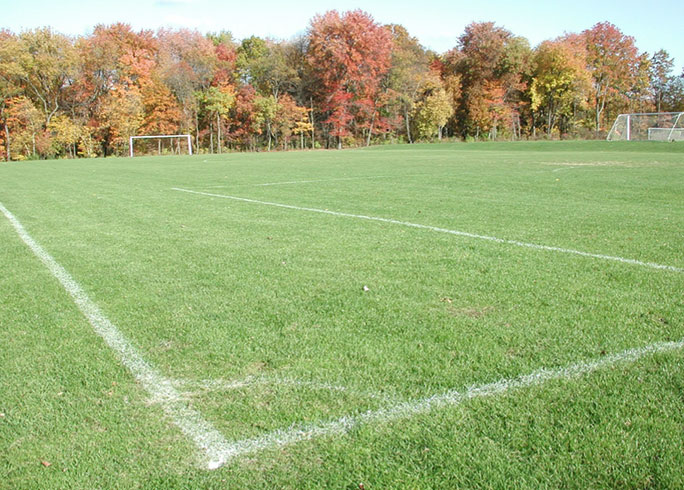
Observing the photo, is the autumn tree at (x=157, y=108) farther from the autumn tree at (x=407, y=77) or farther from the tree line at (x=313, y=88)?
the autumn tree at (x=407, y=77)

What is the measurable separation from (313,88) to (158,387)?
5440cm

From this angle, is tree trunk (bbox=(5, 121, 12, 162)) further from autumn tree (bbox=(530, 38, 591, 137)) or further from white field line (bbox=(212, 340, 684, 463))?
white field line (bbox=(212, 340, 684, 463))

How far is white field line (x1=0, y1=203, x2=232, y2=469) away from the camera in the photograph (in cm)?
220

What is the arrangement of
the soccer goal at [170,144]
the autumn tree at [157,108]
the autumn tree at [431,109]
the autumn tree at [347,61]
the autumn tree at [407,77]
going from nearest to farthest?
1. the soccer goal at [170,144]
2. the autumn tree at [157,108]
3. the autumn tree at [347,61]
4. the autumn tree at [431,109]
5. the autumn tree at [407,77]

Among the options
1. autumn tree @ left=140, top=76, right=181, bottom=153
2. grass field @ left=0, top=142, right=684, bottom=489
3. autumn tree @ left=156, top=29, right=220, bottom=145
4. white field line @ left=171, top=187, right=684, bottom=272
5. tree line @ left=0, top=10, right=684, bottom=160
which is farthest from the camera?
autumn tree @ left=156, top=29, right=220, bottom=145

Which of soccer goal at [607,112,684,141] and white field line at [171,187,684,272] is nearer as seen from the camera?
white field line at [171,187,684,272]

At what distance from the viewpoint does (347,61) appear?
2002 inches

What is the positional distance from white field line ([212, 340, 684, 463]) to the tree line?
46927 millimetres

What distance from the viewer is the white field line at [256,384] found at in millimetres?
2623

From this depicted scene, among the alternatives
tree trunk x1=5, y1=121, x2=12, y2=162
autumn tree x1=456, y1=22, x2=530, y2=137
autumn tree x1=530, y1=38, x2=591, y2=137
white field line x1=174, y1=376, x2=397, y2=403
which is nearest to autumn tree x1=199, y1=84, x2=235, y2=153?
tree trunk x1=5, y1=121, x2=12, y2=162

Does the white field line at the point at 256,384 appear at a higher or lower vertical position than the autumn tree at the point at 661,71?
lower

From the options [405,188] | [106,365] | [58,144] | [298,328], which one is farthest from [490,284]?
[58,144]

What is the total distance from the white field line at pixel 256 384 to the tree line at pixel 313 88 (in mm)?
47772

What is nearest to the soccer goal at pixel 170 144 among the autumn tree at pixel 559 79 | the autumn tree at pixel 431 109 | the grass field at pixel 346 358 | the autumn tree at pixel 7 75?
the autumn tree at pixel 7 75
